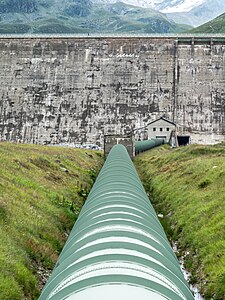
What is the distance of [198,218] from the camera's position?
13438mm

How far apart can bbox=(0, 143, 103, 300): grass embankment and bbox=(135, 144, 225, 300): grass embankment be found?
3429 millimetres

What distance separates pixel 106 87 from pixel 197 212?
1880 inches

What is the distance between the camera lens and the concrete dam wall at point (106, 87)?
57.3 m

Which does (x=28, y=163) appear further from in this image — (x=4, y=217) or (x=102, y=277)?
(x=102, y=277)

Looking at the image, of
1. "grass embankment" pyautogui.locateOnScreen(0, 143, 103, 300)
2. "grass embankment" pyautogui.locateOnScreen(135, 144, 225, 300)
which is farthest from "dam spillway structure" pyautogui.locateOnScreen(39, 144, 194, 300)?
"grass embankment" pyautogui.locateOnScreen(135, 144, 225, 300)

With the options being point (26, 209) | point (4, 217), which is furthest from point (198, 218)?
point (4, 217)

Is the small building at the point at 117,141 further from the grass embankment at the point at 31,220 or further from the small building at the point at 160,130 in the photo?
the grass embankment at the point at 31,220

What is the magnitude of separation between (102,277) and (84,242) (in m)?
1.19

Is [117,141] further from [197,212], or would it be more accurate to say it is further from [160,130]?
[197,212]

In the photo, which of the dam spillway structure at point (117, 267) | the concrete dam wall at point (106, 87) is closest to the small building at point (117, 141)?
the concrete dam wall at point (106, 87)

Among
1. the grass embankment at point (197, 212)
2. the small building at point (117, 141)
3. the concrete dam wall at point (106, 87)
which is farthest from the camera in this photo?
the concrete dam wall at point (106, 87)

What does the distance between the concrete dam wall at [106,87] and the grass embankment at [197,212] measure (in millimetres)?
31933

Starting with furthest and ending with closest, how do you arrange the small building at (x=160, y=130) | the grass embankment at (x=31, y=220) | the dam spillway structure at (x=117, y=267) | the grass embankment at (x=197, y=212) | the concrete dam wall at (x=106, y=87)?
the concrete dam wall at (x=106, y=87) < the small building at (x=160, y=130) < the grass embankment at (x=197, y=212) < the grass embankment at (x=31, y=220) < the dam spillway structure at (x=117, y=267)

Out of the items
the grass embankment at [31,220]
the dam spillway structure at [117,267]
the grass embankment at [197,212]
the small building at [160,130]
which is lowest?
the small building at [160,130]
